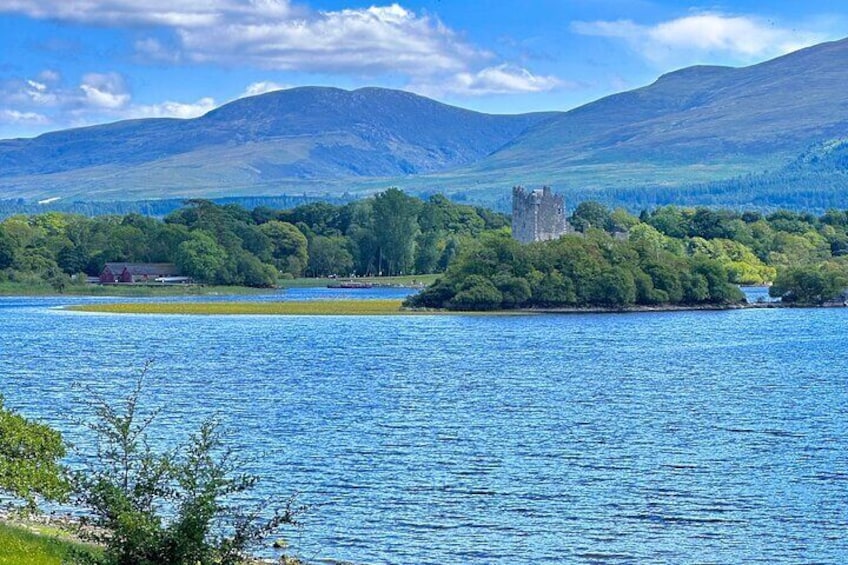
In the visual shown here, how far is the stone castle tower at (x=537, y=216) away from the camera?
144250 millimetres

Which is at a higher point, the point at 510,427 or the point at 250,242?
the point at 250,242

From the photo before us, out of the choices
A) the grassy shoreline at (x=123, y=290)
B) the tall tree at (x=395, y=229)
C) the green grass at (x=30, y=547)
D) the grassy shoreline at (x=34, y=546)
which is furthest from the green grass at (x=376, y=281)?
the green grass at (x=30, y=547)

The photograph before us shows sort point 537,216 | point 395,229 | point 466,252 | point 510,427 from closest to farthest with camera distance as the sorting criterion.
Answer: point 510,427 → point 466,252 → point 537,216 → point 395,229

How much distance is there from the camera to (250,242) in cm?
16725

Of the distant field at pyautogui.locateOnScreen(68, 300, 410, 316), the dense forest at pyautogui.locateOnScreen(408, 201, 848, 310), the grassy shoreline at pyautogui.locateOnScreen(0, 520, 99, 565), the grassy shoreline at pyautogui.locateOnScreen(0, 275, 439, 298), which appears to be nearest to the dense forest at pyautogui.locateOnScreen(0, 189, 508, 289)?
the grassy shoreline at pyautogui.locateOnScreen(0, 275, 439, 298)

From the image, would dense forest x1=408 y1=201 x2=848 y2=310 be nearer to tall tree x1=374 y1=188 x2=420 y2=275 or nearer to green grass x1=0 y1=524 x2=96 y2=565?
tall tree x1=374 y1=188 x2=420 y2=275

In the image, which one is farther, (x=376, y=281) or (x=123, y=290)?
(x=376, y=281)

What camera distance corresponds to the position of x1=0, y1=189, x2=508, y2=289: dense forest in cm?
15375

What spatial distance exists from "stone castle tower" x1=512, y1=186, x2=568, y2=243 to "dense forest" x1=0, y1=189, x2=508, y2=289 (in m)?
16.9

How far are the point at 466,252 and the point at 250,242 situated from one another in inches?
1997

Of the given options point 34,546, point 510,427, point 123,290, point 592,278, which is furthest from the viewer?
point 123,290

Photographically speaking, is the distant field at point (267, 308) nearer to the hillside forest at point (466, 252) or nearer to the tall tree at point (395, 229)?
the hillside forest at point (466, 252)

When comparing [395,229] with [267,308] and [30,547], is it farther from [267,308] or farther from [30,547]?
[30,547]

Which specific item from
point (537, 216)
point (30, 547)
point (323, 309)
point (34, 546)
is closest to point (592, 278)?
point (323, 309)
